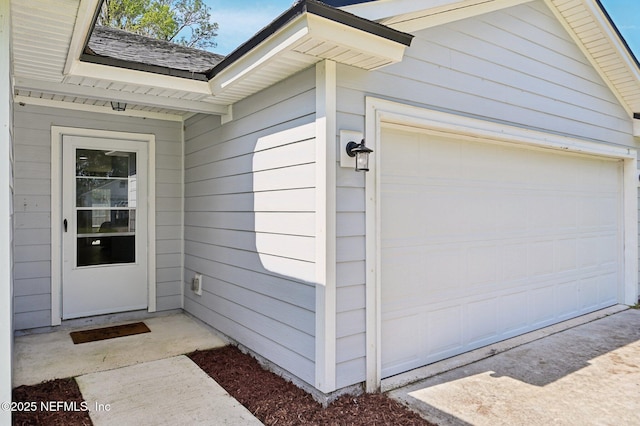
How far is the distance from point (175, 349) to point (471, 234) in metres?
2.99

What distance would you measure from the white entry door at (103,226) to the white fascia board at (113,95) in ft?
4.47

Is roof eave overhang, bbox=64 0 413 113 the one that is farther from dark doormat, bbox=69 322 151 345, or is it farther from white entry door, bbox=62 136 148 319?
dark doormat, bbox=69 322 151 345

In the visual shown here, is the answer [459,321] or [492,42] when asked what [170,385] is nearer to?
[459,321]

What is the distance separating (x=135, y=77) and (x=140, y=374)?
7.69 feet

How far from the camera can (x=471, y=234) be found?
12.9ft

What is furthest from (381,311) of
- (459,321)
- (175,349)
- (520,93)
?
(520,93)

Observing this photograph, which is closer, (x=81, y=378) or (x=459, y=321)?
(x=81, y=378)

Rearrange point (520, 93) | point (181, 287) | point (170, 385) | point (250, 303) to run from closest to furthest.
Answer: point (170, 385)
point (250, 303)
point (520, 93)
point (181, 287)

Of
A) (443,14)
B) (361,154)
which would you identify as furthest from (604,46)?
(361,154)

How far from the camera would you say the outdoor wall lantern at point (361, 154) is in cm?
278

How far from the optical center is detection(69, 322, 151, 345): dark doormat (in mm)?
4129

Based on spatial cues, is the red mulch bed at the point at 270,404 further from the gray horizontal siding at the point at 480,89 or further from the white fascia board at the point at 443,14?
the white fascia board at the point at 443,14

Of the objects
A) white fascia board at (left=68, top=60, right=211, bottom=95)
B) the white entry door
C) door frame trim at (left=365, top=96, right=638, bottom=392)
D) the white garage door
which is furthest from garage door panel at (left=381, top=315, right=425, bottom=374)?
the white entry door

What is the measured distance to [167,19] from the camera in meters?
15.9
